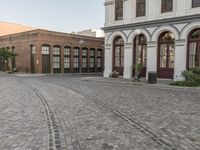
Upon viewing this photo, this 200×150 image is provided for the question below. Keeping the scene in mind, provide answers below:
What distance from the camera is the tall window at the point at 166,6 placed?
764 inches

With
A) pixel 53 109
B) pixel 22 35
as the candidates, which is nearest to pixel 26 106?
pixel 53 109

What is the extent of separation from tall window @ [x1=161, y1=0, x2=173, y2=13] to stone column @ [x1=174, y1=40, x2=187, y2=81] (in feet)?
9.55

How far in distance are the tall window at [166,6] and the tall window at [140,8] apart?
192 centimetres

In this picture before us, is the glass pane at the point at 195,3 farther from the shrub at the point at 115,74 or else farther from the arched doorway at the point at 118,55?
the shrub at the point at 115,74

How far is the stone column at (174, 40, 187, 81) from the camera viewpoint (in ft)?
60.6

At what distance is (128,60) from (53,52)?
13775mm

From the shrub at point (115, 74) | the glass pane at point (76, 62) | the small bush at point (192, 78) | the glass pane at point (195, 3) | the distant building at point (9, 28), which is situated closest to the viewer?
the small bush at point (192, 78)

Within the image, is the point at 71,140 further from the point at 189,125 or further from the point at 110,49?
the point at 110,49

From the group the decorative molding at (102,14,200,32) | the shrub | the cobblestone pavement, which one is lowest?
the cobblestone pavement

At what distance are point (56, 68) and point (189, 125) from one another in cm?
2836

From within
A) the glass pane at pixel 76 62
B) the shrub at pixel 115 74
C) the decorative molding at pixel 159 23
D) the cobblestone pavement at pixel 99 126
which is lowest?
the cobblestone pavement at pixel 99 126

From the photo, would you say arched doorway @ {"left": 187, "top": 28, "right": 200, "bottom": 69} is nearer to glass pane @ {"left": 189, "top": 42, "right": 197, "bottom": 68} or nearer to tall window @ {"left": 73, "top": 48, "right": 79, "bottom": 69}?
glass pane @ {"left": 189, "top": 42, "right": 197, "bottom": 68}

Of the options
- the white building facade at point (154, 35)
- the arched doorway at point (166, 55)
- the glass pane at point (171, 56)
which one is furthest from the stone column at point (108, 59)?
the glass pane at point (171, 56)

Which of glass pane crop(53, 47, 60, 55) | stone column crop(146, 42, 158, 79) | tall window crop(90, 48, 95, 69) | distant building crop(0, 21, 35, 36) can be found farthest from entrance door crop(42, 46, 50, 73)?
distant building crop(0, 21, 35, 36)
